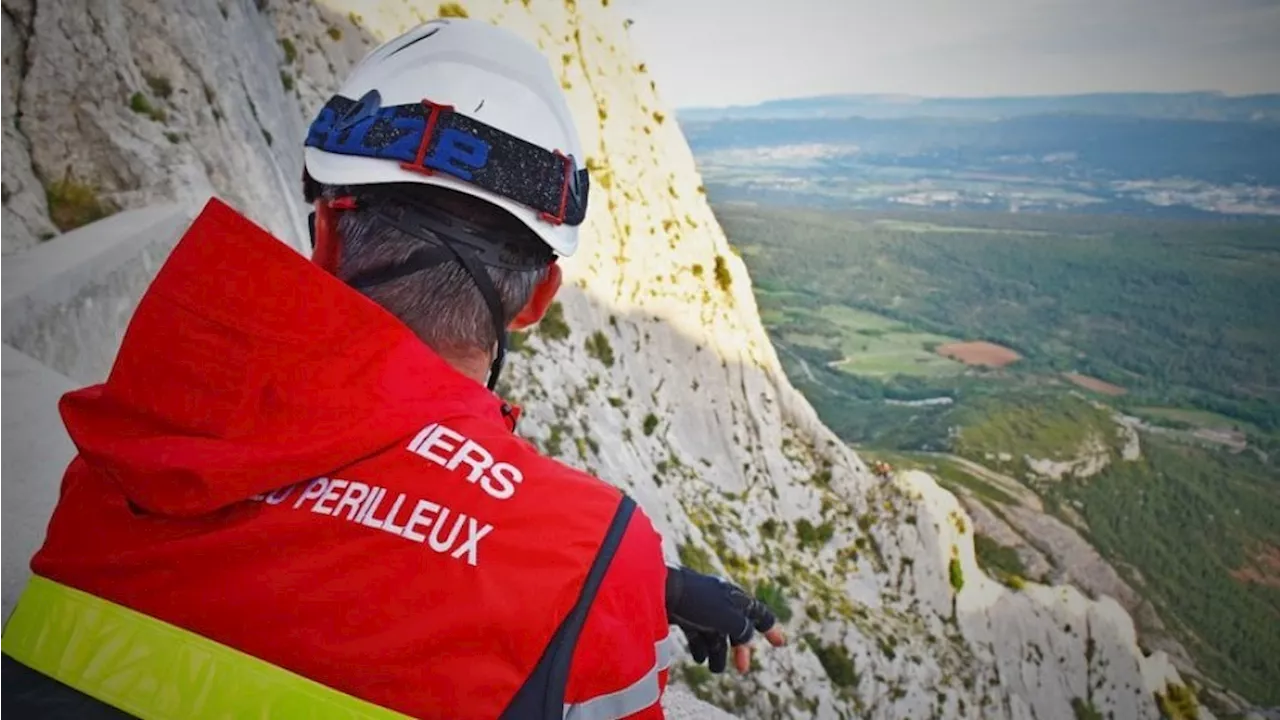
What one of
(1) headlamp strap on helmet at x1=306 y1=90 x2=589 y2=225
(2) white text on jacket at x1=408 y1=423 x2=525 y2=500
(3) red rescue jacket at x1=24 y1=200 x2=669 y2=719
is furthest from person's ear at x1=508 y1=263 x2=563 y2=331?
(2) white text on jacket at x1=408 y1=423 x2=525 y2=500

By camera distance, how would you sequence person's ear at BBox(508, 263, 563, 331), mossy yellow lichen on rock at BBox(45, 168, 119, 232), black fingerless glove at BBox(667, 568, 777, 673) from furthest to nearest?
mossy yellow lichen on rock at BBox(45, 168, 119, 232), black fingerless glove at BBox(667, 568, 777, 673), person's ear at BBox(508, 263, 563, 331)

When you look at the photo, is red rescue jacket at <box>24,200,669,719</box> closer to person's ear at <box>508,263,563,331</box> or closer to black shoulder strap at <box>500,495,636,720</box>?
black shoulder strap at <box>500,495,636,720</box>

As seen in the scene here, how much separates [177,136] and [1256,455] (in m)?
223

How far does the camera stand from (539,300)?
9.12ft

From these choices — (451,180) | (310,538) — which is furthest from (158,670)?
(451,180)

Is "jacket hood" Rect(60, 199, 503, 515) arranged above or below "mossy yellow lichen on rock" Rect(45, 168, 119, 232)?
below

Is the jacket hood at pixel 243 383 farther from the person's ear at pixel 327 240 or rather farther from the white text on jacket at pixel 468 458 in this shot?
the person's ear at pixel 327 240

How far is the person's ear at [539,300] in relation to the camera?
2717 mm

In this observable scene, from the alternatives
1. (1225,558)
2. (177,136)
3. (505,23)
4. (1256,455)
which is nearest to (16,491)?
(177,136)

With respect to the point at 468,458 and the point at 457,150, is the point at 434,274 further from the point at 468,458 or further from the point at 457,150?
the point at 468,458

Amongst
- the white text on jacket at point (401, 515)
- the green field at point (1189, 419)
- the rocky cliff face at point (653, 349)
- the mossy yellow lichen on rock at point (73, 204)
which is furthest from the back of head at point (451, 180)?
the green field at point (1189, 419)

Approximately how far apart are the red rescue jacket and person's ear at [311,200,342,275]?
520 mm

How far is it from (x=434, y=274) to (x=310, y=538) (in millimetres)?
848

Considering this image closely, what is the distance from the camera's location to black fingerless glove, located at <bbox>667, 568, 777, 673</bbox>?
2.87 meters
